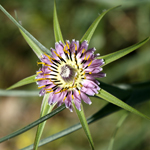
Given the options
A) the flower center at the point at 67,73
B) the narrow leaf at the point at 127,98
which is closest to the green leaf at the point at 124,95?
the narrow leaf at the point at 127,98

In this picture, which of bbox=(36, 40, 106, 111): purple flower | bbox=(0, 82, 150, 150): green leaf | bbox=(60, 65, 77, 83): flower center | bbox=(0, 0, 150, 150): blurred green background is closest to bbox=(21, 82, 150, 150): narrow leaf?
bbox=(0, 82, 150, 150): green leaf

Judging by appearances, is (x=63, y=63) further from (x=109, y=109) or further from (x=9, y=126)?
(x=9, y=126)

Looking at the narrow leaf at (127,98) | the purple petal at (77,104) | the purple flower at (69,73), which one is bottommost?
the narrow leaf at (127,98)

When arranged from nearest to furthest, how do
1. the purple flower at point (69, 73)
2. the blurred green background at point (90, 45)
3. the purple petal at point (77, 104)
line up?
1. the purple petal at point (77, 104)
2. the purple flower at point (69, 73)
3. the blurred green background at point (90, 45)

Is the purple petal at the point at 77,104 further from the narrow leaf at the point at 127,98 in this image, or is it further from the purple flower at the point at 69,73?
the narrow leaf at the point at 127,98

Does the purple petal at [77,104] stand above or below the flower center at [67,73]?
below

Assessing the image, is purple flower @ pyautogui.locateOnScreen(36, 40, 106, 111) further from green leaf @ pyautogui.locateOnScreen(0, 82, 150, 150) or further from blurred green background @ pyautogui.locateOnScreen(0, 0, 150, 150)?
blurred green background @ pyautogui.locateOnScreen(0, 0, 150, 150)

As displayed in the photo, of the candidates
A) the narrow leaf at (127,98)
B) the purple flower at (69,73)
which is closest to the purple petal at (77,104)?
the purple flower at (69,73)

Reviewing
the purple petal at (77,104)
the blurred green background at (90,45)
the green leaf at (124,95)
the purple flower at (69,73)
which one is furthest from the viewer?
the blurred green background at (90,45)

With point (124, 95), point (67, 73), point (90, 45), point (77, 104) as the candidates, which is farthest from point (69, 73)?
point (90, 45)

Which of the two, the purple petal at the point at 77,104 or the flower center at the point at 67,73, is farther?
the flower center at the point at 67,73
